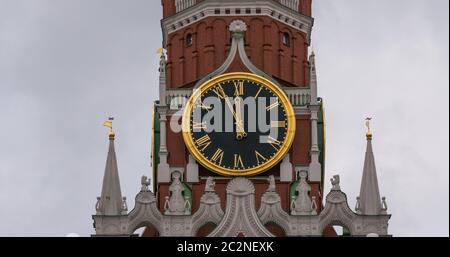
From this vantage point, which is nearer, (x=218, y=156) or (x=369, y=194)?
(x=369, y=194)

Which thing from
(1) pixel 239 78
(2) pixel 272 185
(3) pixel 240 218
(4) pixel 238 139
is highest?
(1) pixel 239 78

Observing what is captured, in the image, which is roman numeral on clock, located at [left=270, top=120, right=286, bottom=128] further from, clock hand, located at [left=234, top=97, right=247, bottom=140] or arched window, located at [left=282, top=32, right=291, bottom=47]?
arched window, located at [left=282, top=32, right=291, bottom=47]

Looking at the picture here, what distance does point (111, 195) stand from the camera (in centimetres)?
6619

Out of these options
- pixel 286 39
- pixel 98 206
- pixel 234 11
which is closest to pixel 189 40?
pixel 234 11

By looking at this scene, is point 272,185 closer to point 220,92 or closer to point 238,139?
point 238,139

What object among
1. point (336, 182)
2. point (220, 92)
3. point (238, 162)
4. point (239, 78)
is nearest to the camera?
point (336, 182)

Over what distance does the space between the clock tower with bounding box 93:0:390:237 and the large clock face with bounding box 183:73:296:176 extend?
0.10 ft

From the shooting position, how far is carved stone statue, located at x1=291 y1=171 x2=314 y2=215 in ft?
217

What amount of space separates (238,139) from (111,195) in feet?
15.1

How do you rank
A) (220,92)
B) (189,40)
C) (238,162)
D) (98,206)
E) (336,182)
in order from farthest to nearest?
(189,40)
(220,92)
(238,162)
(336,182)
(98,206)

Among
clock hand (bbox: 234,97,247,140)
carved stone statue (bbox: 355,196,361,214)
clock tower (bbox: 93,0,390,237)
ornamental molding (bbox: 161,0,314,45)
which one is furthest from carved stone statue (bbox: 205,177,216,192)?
ornamental molding (bbox: 161,0,314,45)
